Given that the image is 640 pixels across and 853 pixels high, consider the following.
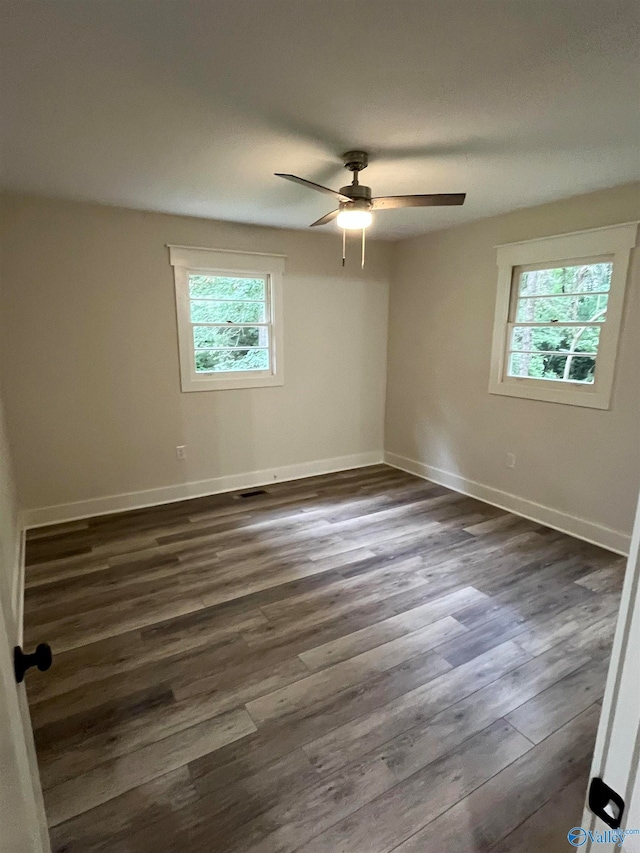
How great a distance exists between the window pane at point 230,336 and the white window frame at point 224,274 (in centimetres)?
8

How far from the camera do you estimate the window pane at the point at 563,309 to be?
3.18m

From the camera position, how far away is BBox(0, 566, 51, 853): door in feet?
2.35

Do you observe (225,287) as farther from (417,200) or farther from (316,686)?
(316,686)

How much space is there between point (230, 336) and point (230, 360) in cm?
23

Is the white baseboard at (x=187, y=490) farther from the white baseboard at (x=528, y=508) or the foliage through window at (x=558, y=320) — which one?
the foliage through window at (x=558, y=320)

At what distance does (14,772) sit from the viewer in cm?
80

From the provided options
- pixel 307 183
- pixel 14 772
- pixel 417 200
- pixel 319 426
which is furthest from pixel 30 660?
pixel 319 426

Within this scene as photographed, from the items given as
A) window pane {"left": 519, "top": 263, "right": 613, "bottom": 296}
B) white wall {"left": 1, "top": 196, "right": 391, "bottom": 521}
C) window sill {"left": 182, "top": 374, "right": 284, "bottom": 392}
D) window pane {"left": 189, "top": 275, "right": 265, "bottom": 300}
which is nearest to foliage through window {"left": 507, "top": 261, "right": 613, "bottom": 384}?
window pane {"left": 519, "top": 263, "right": 613, "bottom": 296}

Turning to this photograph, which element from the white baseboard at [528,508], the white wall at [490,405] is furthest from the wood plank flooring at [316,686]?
the white wall at [490,405]

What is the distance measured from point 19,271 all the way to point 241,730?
3322 millimetres

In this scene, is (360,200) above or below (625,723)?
above

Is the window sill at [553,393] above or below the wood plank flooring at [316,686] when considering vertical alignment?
above

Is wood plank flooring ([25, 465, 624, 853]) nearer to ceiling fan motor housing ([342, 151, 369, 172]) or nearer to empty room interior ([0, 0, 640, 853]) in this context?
empty room interior ([0, 0, 640, 853])

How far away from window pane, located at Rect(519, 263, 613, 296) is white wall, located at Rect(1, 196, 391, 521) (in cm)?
167
